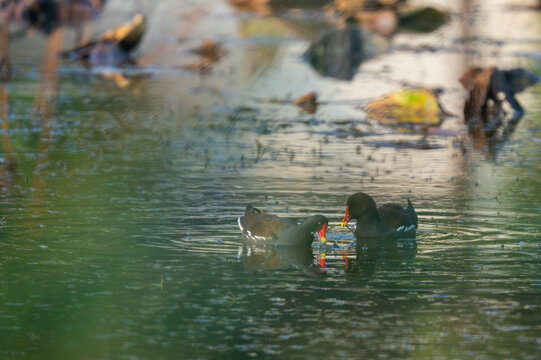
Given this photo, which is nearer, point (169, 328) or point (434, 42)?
point (169, 328)

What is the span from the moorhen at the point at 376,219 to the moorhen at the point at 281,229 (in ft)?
2.22

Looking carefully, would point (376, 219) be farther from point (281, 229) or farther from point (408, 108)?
point (408, 108)

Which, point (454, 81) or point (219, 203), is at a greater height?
point (454, 81)

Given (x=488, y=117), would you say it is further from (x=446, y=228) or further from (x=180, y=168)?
(x=446, y=228)

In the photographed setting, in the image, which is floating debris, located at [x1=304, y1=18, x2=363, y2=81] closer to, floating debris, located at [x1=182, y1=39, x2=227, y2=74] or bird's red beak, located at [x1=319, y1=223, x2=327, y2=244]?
floating debris, located at [x1=182, y1=39, x2=227, y2=74]

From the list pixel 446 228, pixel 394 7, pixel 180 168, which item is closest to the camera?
pixel 446 228

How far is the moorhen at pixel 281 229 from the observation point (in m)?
11.2

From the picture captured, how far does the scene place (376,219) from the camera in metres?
12.0

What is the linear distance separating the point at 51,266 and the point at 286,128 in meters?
10.1

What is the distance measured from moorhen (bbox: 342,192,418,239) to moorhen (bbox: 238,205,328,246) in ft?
2.22

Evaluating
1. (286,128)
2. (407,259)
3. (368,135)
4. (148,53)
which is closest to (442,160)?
(368,135)

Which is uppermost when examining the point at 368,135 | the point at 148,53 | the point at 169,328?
the point at 148,53

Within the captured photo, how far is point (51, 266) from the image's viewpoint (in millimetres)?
10594

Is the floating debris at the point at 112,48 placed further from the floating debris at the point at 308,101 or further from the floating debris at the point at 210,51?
the floating debris at the point at 308,101
